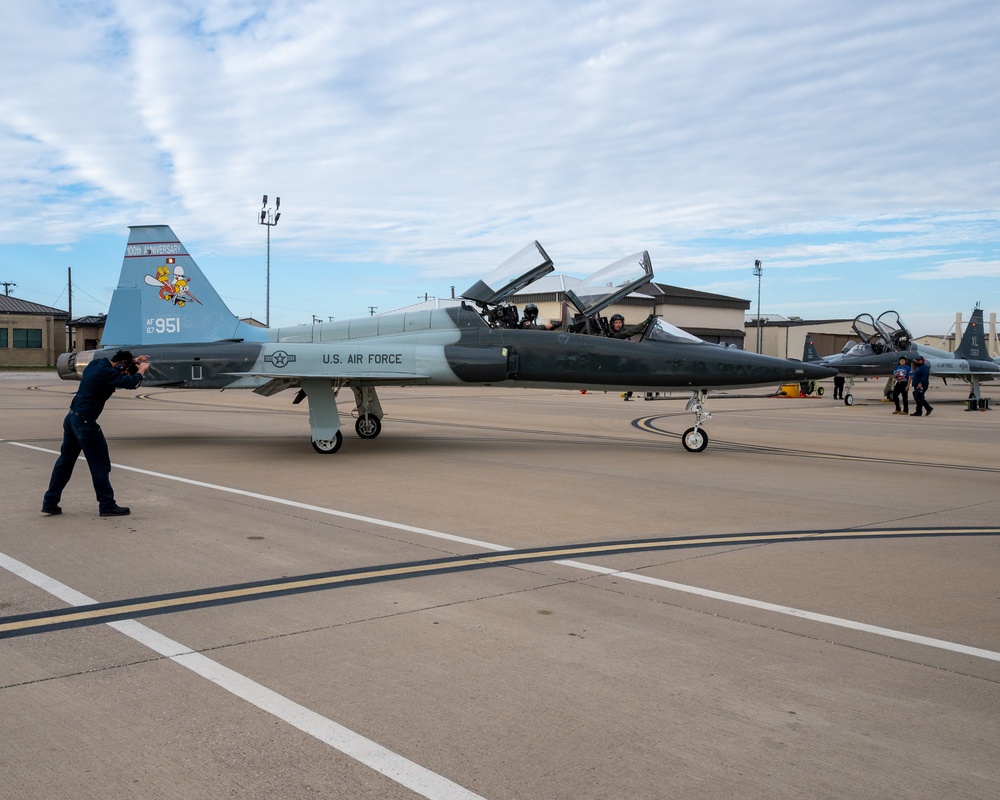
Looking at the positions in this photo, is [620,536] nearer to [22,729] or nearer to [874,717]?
[874,717]

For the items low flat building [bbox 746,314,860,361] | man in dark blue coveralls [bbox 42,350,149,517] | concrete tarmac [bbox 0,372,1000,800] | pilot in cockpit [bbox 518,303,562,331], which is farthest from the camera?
low flat building [bbox 746,314,860,361]

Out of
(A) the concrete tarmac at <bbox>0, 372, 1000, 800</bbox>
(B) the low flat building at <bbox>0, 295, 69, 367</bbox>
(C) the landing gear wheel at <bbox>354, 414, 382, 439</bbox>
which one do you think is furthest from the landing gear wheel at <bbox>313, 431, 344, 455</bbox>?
(B) the low flat building at <bbox>0, 295, 69, 367</bbox>

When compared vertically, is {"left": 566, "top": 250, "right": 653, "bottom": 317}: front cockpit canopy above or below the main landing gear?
above

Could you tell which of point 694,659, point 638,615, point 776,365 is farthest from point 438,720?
point 776,365

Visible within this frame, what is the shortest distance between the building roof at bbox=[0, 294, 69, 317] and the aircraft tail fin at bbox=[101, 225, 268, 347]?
246 feet

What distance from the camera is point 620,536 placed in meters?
7.44

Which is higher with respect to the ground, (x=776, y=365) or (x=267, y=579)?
(x=776, y=365)

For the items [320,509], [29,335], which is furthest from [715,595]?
[29,335]

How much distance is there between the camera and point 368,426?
15656 mm

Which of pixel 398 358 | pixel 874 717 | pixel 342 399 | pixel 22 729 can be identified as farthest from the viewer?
pixel 342 399

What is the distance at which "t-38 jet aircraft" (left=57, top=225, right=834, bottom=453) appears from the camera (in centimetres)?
1348

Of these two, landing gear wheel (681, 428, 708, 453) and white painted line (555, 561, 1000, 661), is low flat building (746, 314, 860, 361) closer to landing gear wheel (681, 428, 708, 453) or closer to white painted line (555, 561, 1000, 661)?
landing gear wheel (681, 428, 708, 453)

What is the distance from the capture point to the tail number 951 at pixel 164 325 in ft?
48.3

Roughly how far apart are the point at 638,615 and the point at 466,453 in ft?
28.8
